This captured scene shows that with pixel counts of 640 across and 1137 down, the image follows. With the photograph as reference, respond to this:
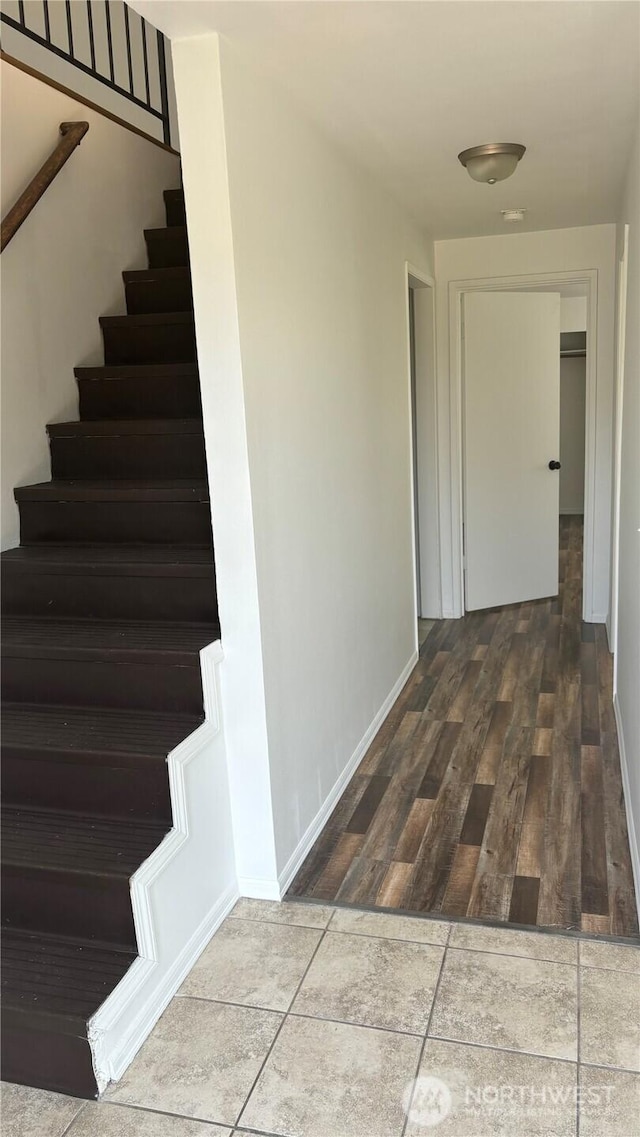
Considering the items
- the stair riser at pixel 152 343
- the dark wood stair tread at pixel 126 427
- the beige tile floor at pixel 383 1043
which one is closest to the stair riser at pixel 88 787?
the beige tile floor at pixel 383 1043

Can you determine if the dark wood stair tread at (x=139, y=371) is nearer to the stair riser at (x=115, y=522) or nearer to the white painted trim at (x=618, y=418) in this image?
the stair riser at (x=115, y=522)

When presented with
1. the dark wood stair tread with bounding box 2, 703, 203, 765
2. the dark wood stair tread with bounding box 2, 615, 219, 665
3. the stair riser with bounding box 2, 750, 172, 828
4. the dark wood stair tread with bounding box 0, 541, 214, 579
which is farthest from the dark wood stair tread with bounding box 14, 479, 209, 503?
the stair riser with bounding box 2, 750, 172, 828

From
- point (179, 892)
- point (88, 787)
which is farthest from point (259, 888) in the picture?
point (88, 787)

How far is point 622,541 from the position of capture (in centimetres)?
356

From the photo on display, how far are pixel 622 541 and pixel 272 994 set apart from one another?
2320 millimetres

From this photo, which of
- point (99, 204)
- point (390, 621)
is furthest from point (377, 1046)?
point (99, 204)

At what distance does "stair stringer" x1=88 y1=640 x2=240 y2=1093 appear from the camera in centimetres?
186

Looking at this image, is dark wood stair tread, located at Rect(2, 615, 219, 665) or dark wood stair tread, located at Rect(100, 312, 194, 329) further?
dark wood stair tread, located at Rect(100, 312, 194, 329)

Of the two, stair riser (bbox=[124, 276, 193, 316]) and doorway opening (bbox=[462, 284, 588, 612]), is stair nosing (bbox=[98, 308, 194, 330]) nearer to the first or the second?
stair riser (bbox=[124, 276, 193, 316])

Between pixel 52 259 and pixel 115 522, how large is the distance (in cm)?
112

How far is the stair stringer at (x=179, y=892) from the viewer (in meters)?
1.86

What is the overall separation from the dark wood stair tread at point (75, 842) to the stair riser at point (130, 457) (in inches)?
50.1

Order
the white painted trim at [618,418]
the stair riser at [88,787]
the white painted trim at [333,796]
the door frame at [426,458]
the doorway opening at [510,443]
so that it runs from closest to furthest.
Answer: the stair riser at [88,787] → the white painted trim at [333,796] → the white painted trim at [618,418] → the door frame at [426,458] → the doorway opening at [510,443]

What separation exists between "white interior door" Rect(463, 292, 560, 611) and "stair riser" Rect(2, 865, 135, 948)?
371cm
